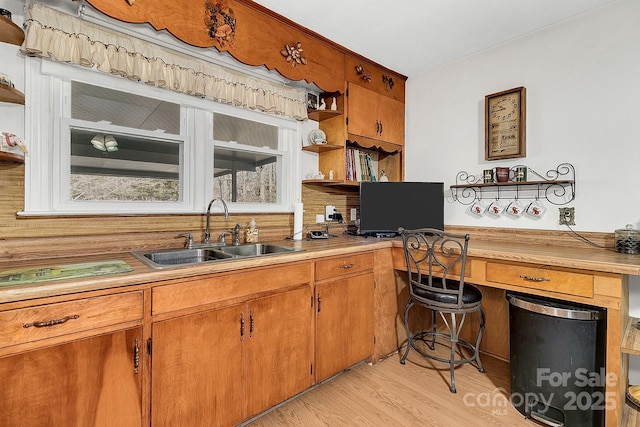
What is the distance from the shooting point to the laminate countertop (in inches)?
41.9

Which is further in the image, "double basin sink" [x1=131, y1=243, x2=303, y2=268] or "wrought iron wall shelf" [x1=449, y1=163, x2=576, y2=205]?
"wrought iron wall shelf" [x1=449, y1=163, x2=576, y2=205]

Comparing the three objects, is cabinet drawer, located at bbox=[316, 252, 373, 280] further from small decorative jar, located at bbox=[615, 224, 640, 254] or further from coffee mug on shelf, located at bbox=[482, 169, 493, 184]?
small decorative jar, located at bbox=[615, 224, 640, 254]

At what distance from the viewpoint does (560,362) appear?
167 cm

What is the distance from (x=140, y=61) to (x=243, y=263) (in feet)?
4.34

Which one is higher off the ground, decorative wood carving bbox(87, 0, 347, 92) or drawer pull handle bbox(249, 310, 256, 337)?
decorative wood carving bbox(87, 0, 347, 92)

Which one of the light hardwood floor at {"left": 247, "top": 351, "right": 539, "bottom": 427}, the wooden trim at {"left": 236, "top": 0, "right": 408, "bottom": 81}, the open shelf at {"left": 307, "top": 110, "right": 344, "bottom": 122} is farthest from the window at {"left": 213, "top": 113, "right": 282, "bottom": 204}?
the light hardwood floor at {"left": 247, "top": 351, "right": 539, "bottom": 427}

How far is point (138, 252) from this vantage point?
69.9 inches

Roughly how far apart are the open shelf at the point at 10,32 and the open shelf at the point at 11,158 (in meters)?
0.55

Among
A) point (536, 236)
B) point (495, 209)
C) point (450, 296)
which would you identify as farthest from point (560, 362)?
point (495, 209)

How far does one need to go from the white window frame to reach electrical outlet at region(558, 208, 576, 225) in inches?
85.7

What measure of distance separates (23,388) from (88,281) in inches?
15.3

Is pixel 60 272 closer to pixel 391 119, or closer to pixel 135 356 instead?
pixel 135 356

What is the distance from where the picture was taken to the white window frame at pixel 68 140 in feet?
5.06

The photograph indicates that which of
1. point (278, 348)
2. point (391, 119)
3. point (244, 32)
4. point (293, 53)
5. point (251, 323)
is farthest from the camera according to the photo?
point (391, 119)
